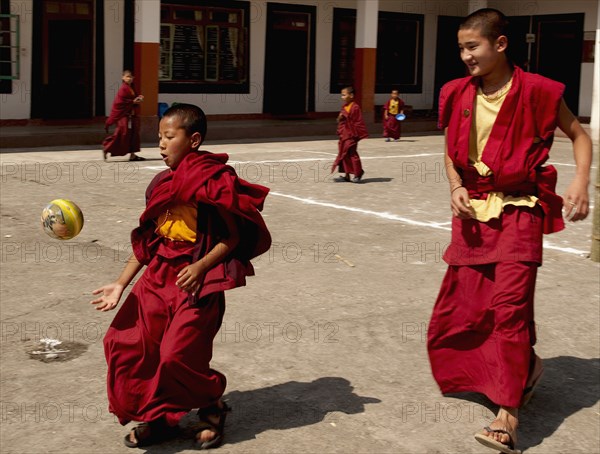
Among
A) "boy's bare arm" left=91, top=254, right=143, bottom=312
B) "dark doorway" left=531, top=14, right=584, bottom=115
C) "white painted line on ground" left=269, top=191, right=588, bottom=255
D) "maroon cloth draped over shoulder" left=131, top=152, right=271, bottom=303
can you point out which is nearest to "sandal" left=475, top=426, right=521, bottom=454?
"maroon cloth draped over shoulder" left=131, top=152, right=271, bottom=303

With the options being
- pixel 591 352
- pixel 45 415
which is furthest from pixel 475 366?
pixel 45 415

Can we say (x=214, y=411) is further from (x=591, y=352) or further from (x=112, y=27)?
(x=112, y=27)

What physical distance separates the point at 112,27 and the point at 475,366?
17.7 meters

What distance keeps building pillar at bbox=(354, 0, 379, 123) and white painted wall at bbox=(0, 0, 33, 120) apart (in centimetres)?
769

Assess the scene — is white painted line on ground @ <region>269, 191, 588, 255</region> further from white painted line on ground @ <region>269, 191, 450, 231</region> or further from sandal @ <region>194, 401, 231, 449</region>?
sandal @ <region>194, 401, 231, 449</region>

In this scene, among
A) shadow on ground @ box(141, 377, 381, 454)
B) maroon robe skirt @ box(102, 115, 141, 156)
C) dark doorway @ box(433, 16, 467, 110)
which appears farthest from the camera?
dark doorway @ box(433, 16, 467, 110)

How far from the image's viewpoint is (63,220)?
4.55m

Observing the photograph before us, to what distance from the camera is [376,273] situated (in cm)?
769

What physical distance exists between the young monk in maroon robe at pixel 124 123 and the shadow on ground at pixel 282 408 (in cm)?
1107

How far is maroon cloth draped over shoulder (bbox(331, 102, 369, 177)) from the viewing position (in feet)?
44.0

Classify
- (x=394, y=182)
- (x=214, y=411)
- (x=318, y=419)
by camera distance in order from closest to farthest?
(x=214, y=411) → (x=318, y=419) → (x=394, y=182)

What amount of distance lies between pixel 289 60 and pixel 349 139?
38.0 ft

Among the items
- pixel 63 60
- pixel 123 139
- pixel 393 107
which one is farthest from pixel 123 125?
pixel 393 107

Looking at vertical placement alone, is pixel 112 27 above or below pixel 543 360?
above
